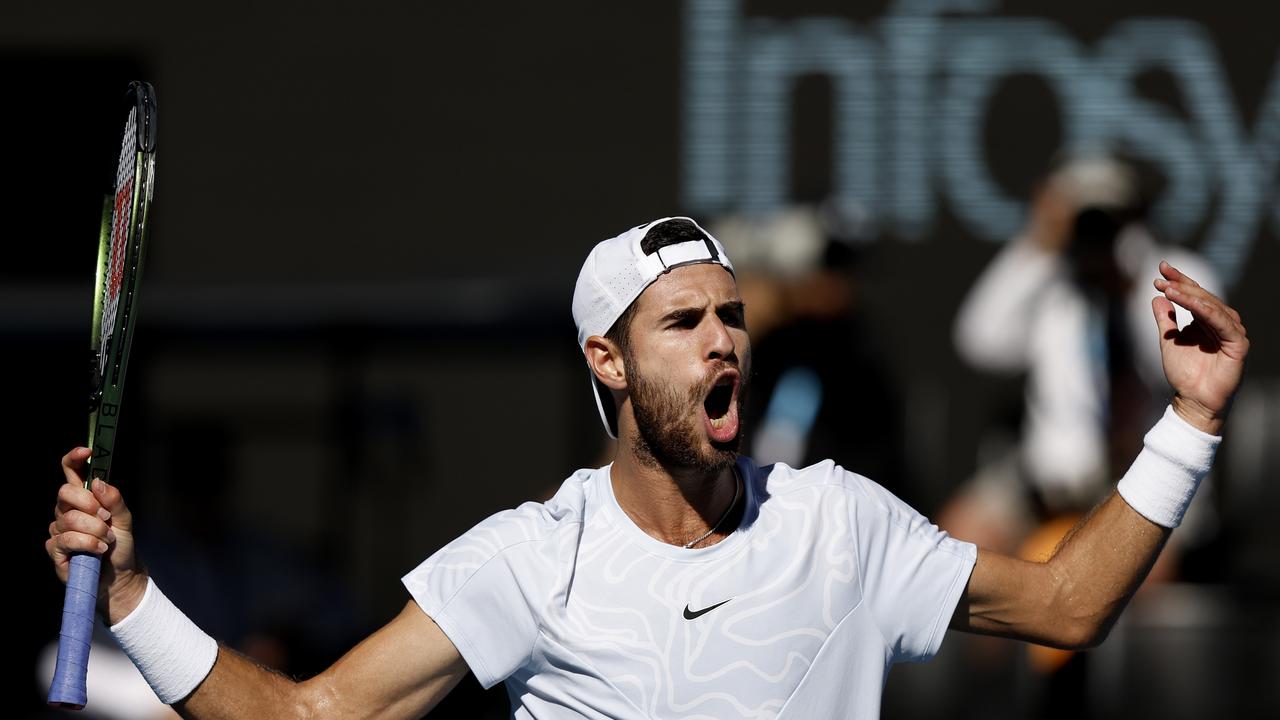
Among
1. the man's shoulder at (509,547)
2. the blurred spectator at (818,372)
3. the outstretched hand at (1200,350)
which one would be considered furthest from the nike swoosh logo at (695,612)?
the blurred spectator at (818,372)

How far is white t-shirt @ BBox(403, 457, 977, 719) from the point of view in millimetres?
3309

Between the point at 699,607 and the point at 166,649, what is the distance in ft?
3.15

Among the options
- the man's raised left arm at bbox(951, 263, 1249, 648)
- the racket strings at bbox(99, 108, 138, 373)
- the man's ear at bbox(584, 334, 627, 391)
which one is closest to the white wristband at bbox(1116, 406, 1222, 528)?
the man's raised left arm at bbox(951, 263, 1249, 648)

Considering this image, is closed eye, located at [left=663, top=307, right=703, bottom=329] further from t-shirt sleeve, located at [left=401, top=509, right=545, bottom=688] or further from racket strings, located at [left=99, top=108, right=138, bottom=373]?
racket strings, located at [left=99, top=108, right=138, bottom=373]

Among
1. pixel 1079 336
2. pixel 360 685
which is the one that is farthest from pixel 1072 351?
pixel 360 685

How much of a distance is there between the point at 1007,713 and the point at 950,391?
8.96ft

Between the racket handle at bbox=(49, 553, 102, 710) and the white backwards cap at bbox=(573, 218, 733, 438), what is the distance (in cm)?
102

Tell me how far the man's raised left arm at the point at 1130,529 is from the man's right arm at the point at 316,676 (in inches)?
39.1

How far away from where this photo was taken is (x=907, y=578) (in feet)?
11.3

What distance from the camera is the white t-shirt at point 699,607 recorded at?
3309 millimetres

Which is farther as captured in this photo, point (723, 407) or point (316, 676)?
point (723, 407)

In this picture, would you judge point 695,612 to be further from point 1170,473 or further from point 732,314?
point 1170,473

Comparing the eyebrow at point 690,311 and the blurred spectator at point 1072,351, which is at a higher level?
the eyebrow at point 690,311

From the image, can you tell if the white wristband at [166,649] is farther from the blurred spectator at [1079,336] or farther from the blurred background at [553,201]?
the blurred spectator at [1079,336]
